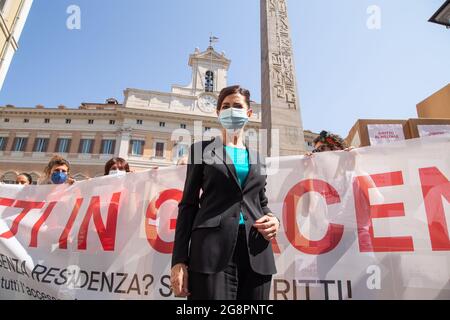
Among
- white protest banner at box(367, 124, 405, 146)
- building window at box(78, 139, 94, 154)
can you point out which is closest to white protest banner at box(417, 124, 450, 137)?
white protest banner at box(367, 124, 405, 146)

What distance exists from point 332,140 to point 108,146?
91.5 feet

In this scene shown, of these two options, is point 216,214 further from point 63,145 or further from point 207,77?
point 207,77

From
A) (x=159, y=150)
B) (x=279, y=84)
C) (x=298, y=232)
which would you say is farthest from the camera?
(x=159, y=150)

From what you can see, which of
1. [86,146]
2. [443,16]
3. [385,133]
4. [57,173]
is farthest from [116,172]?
[86,146]

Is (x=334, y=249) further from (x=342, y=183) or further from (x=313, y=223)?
(x=342, y=183)

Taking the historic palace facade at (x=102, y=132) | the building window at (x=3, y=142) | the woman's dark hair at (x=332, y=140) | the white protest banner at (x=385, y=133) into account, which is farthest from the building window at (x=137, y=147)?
the white protest banner at (x=385, y=133)

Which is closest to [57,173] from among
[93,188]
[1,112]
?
[93,188]

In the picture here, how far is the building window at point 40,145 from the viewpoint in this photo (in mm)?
26844

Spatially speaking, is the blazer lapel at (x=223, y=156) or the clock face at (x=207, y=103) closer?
the blazer lapel at (x=223, y=156)

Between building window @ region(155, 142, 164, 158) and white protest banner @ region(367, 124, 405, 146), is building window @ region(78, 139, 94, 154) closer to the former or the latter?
building window @ region(155, 142, 164, 158)

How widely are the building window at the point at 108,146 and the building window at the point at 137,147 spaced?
77.3 inches

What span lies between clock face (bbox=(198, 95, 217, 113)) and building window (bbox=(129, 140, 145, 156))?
796 cm

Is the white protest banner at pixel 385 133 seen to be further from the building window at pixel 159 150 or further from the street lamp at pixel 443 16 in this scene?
the building window at pixel 159 150

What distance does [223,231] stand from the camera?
1204mm
